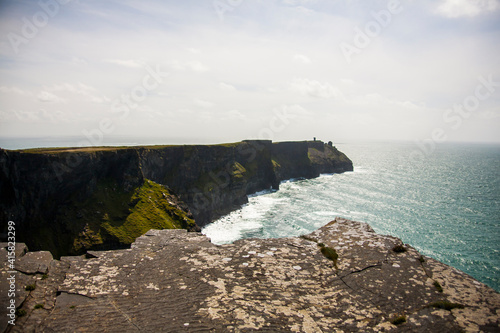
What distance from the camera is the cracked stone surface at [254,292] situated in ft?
14.5

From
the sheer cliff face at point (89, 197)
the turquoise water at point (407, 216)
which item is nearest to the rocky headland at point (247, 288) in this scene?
the sheer cliff face at point (89, 197)

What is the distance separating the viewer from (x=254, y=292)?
5285 millimetres

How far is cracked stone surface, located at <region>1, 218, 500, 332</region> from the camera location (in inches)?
174

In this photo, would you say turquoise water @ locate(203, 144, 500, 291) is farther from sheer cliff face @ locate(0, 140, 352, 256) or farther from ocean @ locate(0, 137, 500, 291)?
sheer cliff face @ locate(0, 140, 352, 256)

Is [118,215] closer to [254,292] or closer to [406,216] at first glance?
[254,292]

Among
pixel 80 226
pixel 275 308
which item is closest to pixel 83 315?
pixel 275 308

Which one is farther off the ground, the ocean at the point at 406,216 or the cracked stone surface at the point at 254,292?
the cracked stone surface at the point at 254,292

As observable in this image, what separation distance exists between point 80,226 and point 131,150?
639 inches

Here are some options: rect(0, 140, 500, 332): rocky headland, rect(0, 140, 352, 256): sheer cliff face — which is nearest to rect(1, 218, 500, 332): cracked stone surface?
rect(0, 140, 500, 332): rocky headland

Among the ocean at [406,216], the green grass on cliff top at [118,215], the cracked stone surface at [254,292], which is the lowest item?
the ocean at [406,216]

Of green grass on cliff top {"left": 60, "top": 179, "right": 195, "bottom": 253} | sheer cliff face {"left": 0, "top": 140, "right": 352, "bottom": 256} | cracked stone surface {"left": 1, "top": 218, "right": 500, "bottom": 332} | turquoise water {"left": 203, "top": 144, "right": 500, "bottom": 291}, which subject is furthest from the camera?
turquoise water {"left": 203, "top": 144, "right": 500, "bottom": 291}

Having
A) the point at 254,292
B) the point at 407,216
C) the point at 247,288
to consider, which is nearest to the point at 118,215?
the point at 247,288

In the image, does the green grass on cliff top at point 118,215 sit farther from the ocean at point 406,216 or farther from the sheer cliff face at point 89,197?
the ocean at point 406,216

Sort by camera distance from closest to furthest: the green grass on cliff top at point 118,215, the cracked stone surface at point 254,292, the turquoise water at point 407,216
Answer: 1. the cracked stone surface at point 254,292
2. the green grass on cliff top at point 118,215
3. the turquoise water at point 407,216
